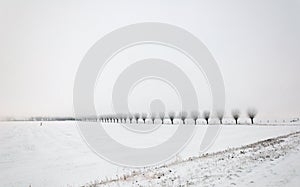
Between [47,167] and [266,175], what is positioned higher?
[266,175]

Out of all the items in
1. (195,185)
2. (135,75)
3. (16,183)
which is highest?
(135,75)

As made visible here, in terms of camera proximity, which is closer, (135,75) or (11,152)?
(11,152)

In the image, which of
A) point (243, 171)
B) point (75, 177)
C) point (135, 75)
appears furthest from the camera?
point (135, 75)

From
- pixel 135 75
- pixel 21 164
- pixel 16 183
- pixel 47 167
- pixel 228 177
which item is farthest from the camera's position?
pixel 135 75

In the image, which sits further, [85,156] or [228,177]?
[85,156]

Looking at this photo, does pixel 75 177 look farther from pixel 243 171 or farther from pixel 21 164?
pixel 243 171

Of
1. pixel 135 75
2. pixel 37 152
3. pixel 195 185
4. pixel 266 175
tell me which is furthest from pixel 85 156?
pixel 135 75

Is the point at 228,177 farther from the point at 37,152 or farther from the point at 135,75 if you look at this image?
the point at 135,75

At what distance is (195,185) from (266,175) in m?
3.58

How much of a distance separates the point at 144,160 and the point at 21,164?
566 inches

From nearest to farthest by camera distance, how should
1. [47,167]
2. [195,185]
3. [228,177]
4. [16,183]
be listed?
1. [195,185]
2. [228,177]
3. [16,183]
4. [47,167]

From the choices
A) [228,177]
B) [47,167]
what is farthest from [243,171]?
[47,167]

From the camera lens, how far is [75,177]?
19.3 meters

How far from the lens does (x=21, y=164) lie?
80.5 ft
